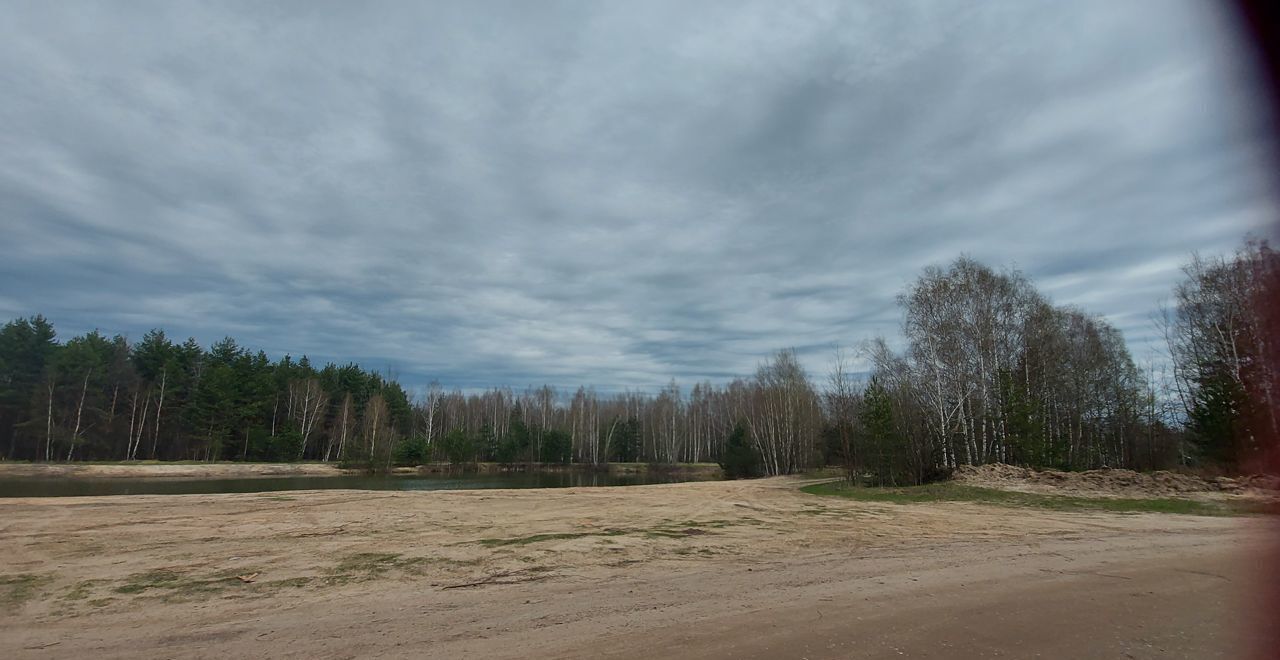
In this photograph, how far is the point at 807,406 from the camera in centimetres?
5531

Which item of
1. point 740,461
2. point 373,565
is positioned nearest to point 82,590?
point 373,565

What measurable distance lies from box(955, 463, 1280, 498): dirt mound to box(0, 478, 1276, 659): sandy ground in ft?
23.0

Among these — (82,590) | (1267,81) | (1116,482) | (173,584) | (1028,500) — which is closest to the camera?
(1267,81)

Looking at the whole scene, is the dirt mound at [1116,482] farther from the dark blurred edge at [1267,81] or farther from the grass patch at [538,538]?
the grass patch at [538,538]

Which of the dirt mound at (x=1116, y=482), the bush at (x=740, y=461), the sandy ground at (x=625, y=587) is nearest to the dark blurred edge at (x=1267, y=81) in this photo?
the sandy ground at (x=625, y=587)

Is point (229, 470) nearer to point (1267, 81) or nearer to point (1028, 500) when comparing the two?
point (1028, 500)

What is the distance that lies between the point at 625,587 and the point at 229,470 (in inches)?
2378

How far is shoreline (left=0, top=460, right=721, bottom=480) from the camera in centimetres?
4659

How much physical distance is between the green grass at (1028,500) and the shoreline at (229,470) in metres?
37.7

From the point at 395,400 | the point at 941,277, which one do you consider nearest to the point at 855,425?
the point at 941,277

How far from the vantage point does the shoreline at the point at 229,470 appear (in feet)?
153

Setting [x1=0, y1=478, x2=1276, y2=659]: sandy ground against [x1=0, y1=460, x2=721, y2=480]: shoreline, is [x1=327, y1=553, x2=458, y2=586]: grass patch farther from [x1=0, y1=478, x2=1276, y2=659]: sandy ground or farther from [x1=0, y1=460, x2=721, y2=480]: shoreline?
[x1=0, y1=460, x2=721, y2=480]: shoreline

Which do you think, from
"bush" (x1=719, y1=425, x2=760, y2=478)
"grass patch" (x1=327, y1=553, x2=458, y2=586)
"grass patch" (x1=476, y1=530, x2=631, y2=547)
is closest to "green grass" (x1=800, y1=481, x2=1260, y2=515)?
"grass patch" (x1=476, y1=530, x2=631, y2=547)

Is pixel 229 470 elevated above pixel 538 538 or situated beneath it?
situated beneath
